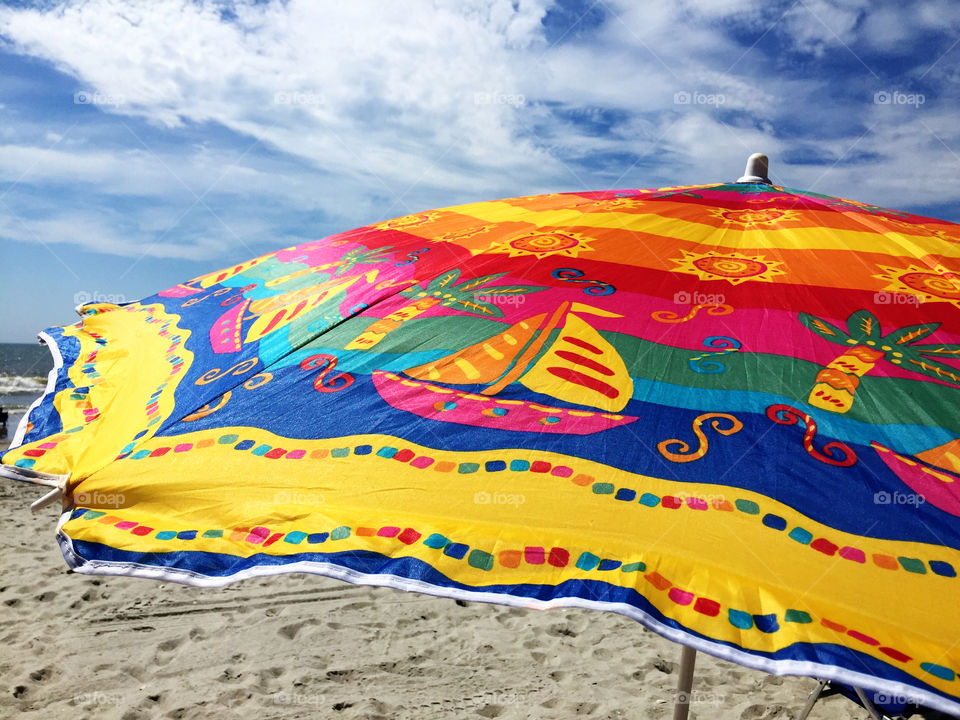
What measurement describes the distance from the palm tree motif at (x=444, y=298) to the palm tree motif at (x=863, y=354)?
776 mm

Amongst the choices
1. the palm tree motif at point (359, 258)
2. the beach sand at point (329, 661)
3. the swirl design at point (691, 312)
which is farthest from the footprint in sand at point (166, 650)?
the swirl design at point (691, 312)

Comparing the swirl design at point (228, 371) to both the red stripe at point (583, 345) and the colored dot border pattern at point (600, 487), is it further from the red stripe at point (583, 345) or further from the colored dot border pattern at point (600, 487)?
the red stripe at point (583, 345)

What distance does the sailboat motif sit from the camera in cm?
156

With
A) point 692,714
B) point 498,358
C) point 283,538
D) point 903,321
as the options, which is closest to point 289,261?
point 498,358

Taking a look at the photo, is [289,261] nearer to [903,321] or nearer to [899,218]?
[903,321]

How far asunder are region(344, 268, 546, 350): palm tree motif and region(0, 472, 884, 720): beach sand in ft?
8.04

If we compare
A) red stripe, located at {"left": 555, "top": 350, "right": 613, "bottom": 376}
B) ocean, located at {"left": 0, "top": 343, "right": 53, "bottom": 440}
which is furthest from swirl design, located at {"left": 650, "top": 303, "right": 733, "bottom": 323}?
ocean, located at {"left": 0, "top": 343, "right": 53, "bottom": 440}

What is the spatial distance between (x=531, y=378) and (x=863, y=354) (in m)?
0.87

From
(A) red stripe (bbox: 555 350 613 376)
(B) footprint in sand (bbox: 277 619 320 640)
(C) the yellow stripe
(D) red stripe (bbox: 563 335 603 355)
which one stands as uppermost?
(C) the yellow stripe

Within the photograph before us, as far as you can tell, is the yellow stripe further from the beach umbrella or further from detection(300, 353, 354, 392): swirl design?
detection(300, 353, 354, 392): swirl design

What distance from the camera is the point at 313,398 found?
168cm

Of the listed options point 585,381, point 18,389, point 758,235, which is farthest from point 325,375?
point 18,389

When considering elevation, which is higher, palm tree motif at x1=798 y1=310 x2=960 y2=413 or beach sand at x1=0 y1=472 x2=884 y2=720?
palm tree motif at x1=798 y1=310 x2=960 y2=413

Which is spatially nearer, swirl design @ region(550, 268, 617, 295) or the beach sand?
swirl design @ region(550, 268, 617, 295)
